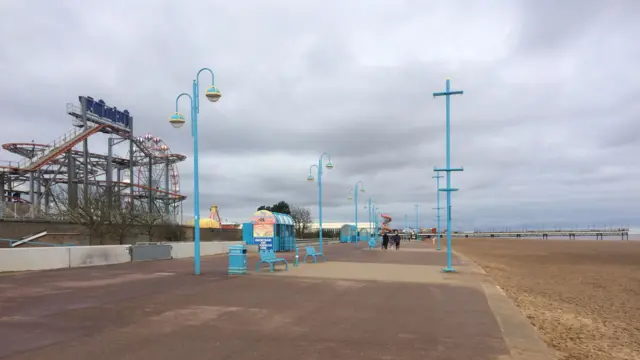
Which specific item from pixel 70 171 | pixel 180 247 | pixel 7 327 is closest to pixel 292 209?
pixel 70 171

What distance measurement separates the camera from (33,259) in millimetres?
16969

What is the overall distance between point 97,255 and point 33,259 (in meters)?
2.89

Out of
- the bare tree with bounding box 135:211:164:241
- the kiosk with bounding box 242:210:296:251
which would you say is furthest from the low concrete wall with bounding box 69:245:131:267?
the bare tree with bounding box 135:211:164:241

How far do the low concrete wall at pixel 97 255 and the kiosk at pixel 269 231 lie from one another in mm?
8855

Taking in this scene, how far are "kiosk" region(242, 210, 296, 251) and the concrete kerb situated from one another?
19.5 m

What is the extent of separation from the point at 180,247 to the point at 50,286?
13.0 metres

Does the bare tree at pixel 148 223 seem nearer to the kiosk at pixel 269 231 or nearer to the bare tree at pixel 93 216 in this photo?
the bare tree at pixel 93 216

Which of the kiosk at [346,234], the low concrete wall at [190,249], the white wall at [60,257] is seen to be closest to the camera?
the white wall at [60,257]

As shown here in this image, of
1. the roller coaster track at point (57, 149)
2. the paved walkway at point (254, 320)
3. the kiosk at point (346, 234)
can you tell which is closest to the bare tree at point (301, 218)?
the kiosk at point (346, 234)

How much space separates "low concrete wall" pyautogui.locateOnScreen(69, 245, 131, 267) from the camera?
1873cm

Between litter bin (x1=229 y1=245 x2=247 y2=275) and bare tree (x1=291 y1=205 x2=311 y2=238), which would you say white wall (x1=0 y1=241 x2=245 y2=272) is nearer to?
litter bin (x1=229 y1=245 x2=247 y2=275)

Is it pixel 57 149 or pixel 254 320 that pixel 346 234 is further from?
pixel 254 320

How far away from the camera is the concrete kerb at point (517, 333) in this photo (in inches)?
250

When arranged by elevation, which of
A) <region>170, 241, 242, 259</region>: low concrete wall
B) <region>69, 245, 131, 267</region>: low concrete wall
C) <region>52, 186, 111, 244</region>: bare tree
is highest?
<region>52, 186, 111, 244</region>: bare tree
